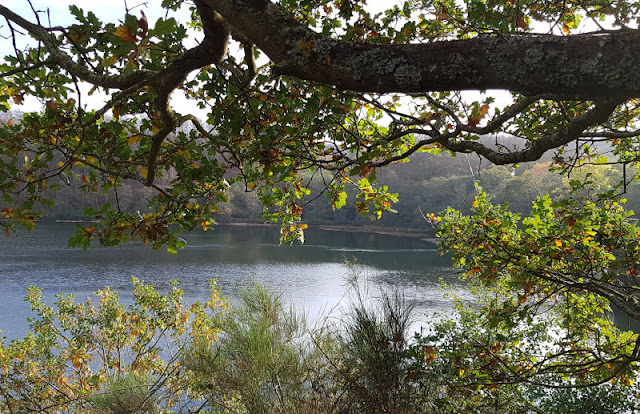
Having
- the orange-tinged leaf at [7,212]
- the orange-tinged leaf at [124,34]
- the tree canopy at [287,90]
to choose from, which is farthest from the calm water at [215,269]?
the orange-tinged leaf at [124,34]

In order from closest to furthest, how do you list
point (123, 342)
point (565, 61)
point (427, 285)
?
point (565, 61) < point (123, 342) < point (427, 285)

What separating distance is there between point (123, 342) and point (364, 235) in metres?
30.7

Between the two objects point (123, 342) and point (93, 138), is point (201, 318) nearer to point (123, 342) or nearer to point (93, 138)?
point (123, 342)

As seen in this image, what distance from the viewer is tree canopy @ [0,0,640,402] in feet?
3.12

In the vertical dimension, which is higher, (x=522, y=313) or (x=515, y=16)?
(x=515, y=16)

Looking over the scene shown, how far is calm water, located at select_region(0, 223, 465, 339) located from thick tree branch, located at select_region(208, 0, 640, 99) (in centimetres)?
962

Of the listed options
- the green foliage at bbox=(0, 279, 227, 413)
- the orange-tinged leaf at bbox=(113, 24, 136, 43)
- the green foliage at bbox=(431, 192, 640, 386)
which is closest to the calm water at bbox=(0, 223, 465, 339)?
the green foliage at bbox=(0, 279, 227, 413)

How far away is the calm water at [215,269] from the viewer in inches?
574

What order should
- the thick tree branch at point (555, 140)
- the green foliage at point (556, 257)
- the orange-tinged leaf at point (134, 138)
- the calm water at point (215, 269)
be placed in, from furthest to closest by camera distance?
the calm water at point (215, 269) < the green foliage at point (556, 257) < the orange-tinged leaf at point (134, 138) < the thick tree branch at point (555, 140)

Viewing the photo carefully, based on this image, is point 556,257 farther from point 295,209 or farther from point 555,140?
point 295,209

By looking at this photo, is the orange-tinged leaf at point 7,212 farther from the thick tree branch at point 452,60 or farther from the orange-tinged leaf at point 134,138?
the thick tree branch at point 452,60

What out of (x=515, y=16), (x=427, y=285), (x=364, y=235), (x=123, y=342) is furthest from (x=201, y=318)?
(x=364, y=235)

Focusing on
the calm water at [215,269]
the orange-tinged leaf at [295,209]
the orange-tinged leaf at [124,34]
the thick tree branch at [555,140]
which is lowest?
the calm water at [215,269]

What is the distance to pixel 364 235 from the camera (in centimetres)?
3725
